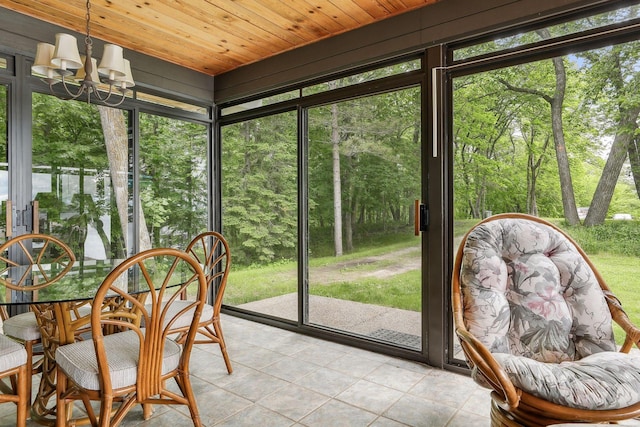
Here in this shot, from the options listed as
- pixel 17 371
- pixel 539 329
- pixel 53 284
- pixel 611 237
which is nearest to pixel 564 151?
pixel 611 237

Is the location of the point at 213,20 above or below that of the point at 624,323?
above

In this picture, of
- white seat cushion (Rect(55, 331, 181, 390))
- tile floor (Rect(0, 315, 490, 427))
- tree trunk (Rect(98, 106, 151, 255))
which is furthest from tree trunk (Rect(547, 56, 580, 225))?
tree trunk (Rect(98, 106, 151, 255))

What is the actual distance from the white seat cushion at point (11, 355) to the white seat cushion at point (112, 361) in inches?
7.7

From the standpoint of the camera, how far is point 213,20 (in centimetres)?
297

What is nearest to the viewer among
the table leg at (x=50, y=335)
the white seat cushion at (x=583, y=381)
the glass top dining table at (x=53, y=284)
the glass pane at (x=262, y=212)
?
the white seat cushion at (x=583, y=381)

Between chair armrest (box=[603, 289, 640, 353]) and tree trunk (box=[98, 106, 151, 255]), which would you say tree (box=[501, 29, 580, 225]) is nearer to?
chair armrest (box=[603, 289, 640, 353])

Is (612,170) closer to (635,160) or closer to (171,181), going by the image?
(635,160)

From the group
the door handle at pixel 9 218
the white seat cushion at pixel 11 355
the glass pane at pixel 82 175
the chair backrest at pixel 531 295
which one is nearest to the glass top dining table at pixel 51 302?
the white seat cushion at pixel 11 355

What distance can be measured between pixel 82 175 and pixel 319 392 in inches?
106

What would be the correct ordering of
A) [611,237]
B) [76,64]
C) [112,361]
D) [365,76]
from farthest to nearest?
1. [365,76]
2. [611,237]
3. [76,64]
4. [112,361]

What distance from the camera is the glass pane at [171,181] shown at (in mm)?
3756

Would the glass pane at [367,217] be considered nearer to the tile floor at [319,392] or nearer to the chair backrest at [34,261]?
the tile floor at [319,392]

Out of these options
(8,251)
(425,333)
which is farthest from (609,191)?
(8,251)

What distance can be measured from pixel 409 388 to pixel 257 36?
297 cm
